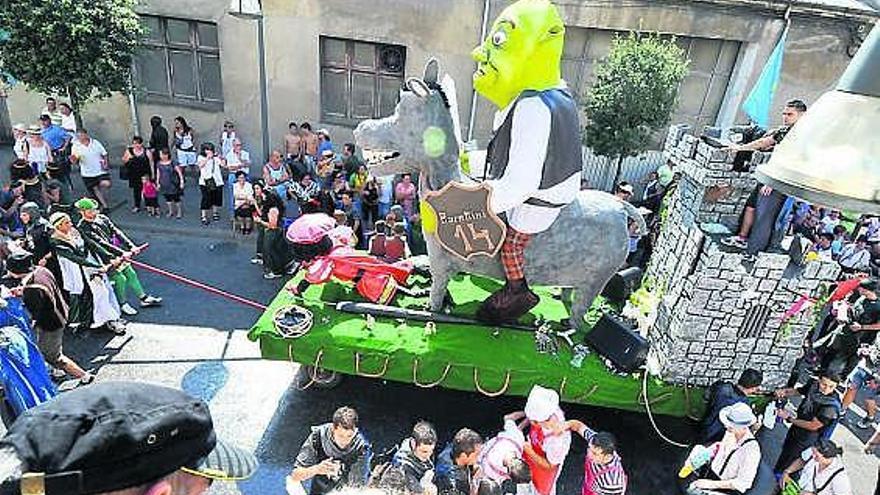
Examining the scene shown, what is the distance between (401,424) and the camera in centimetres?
602

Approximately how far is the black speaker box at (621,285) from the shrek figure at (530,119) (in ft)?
5.20

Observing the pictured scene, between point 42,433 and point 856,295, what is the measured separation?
26.1ft

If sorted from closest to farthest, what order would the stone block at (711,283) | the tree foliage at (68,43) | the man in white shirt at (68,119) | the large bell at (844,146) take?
the large bell at (844,146) → the stone block at (711,283) → the tree foliage at (68,43) → the man in white shirt at (68,119)

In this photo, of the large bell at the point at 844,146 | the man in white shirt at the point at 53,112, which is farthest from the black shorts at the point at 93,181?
the large bell at the point at 844,146

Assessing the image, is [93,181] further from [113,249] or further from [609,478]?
[609,478]

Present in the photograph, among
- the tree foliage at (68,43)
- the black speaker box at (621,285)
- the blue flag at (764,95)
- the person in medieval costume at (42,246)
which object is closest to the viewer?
the person in medieval costume at (42,246)

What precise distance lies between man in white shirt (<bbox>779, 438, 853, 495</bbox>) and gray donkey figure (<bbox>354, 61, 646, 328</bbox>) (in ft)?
6.80

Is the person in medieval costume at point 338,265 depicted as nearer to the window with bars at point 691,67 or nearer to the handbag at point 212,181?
the handbag at point 212,181

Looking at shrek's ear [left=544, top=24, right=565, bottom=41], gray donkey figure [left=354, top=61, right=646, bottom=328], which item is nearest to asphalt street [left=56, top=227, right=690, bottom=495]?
gray donkey figure [left=354, top=61, right=646, bottom=328]

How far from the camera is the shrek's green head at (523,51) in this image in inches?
201

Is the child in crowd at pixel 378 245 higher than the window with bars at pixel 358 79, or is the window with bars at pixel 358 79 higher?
the window with bars at pixel 358 79

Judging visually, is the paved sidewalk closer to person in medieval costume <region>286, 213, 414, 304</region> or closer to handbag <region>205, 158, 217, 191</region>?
handbag <region>205, 158, 217, 191</region>

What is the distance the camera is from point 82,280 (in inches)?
255

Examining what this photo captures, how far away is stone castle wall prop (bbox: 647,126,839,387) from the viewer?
208 inches
